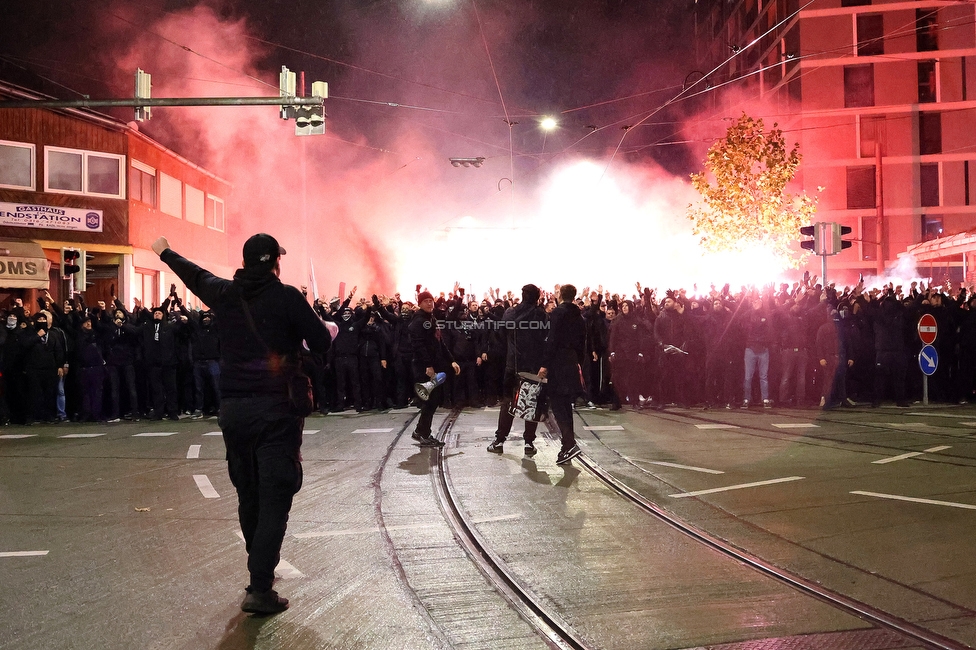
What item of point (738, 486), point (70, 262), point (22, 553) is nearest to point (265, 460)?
point (22, 553)

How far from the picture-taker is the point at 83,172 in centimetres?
2917

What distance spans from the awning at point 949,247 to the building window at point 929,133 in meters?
18.7

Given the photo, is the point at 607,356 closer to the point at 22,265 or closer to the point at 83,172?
the point at 22,265

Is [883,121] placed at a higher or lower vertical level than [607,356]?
higher

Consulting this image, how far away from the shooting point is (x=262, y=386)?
475cm

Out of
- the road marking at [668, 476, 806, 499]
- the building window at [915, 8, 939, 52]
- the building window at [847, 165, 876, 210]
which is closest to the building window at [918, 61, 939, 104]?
the building window at [915, 8, 939, 52]

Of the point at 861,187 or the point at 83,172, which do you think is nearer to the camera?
the point at 83,172

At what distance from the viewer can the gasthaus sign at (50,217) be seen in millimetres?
27250

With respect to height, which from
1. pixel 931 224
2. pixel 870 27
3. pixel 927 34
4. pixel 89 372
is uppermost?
pixel 870 27

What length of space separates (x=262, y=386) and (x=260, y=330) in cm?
30

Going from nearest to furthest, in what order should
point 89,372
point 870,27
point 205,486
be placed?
point 205,486 < point 89,372 < point 870,27

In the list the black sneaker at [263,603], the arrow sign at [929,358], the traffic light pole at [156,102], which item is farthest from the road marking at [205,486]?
the arrow sign at [929,358]

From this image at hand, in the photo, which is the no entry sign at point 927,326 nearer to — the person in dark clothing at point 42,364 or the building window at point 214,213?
the person in dark clothing at point 42,364

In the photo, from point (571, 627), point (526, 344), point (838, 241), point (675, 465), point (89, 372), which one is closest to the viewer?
point (571, 627)
